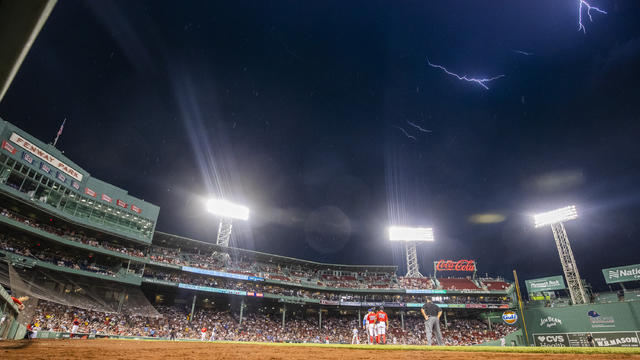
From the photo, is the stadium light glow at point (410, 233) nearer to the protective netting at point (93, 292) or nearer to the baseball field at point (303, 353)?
the protective netting at point (93, 292)

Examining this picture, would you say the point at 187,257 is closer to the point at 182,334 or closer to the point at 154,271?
the point at 154,271

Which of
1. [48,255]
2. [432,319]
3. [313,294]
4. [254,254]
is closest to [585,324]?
[432,319]

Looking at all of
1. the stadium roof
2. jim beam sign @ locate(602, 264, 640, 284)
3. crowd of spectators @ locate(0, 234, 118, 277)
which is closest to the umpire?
jim beam sign @ locate(602, 264, 640, 284)

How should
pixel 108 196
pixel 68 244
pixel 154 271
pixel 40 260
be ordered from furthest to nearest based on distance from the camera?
pixel 154 271 → pixel 108 196 → pixel 68 244 → pixel 40 260

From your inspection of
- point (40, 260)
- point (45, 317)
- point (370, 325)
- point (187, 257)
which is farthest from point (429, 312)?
point (187, 257)

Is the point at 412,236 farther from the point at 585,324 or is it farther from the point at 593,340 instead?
the point at 593,340
